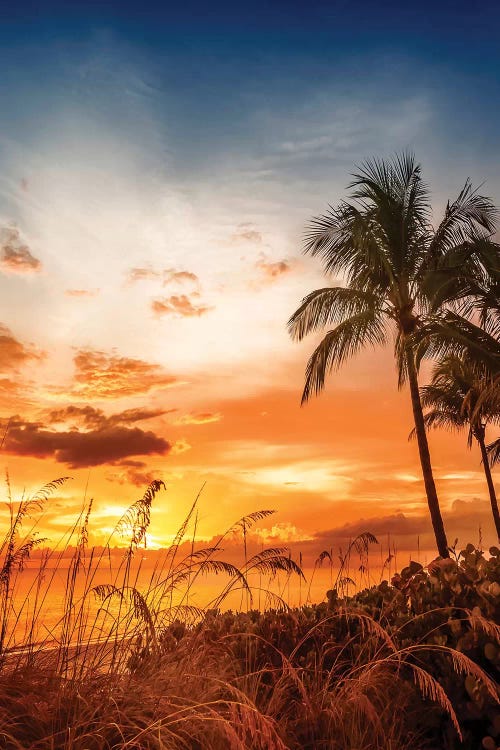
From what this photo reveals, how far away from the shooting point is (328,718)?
4.42 metres

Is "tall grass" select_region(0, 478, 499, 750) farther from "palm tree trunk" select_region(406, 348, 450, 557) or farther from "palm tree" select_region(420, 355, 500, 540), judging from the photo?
"palm tree" select_region(420, 355, 500, 540)

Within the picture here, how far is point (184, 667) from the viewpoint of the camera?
4676 millimetres

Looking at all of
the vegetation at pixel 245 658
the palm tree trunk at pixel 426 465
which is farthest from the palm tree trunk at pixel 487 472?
the vegetation at pixel 245 658

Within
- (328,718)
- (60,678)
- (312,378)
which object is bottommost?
(328,718)

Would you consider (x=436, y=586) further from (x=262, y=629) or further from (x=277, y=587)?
(x=277, y=587)

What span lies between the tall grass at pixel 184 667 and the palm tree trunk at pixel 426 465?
12629 mm

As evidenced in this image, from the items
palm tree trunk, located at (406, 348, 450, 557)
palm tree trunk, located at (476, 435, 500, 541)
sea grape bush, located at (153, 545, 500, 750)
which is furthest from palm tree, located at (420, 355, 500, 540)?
sea grape bush, located at (153, 545, 500, 750)

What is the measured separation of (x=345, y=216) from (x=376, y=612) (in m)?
15.2

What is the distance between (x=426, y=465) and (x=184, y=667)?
14.5 metres

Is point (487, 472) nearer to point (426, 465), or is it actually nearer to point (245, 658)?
point (426, 465)

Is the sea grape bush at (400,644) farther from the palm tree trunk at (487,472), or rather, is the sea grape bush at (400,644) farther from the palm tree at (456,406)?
the palm tree trunk at (487,472)

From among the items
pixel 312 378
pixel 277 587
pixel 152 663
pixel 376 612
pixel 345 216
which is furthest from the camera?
pixel 345 216

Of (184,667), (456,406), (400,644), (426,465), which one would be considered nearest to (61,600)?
(184,667)

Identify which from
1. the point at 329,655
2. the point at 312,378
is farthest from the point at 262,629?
the point at 312,378
